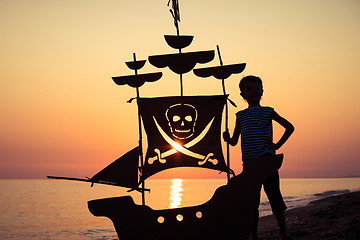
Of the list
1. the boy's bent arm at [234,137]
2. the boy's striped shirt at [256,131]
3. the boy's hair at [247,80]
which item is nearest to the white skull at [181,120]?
the boy's bent arm at [234,137]

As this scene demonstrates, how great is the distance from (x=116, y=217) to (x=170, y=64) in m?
2.94

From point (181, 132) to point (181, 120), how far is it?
207 mm

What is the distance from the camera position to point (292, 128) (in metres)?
5.44

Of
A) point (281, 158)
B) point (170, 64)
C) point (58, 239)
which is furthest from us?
point (58, 239)

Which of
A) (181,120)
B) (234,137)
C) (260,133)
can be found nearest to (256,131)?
(260,133)

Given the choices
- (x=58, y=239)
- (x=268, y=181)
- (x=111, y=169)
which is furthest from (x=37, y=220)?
(x=268, y=181)

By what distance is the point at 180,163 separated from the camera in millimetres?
6879

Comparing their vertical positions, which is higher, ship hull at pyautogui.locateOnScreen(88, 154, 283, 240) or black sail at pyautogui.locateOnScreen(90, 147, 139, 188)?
black sail at pyautogui.locateOnScreen(90, 147, 139, 188)

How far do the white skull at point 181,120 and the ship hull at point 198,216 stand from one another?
1.61m

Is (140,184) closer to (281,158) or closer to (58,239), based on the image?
(281,158)

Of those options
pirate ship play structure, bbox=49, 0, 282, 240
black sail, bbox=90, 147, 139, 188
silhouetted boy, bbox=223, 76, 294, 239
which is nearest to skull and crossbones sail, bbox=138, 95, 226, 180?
pirate ship play structure, bbox=49, 0, 282, 240

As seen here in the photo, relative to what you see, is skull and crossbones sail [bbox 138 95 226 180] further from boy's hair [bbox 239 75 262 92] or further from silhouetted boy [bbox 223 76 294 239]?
silhouetted boy [bbox 223 76 294 239]

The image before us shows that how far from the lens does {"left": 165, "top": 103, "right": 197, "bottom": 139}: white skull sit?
698 centimetres

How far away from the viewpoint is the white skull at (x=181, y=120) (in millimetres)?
6980
